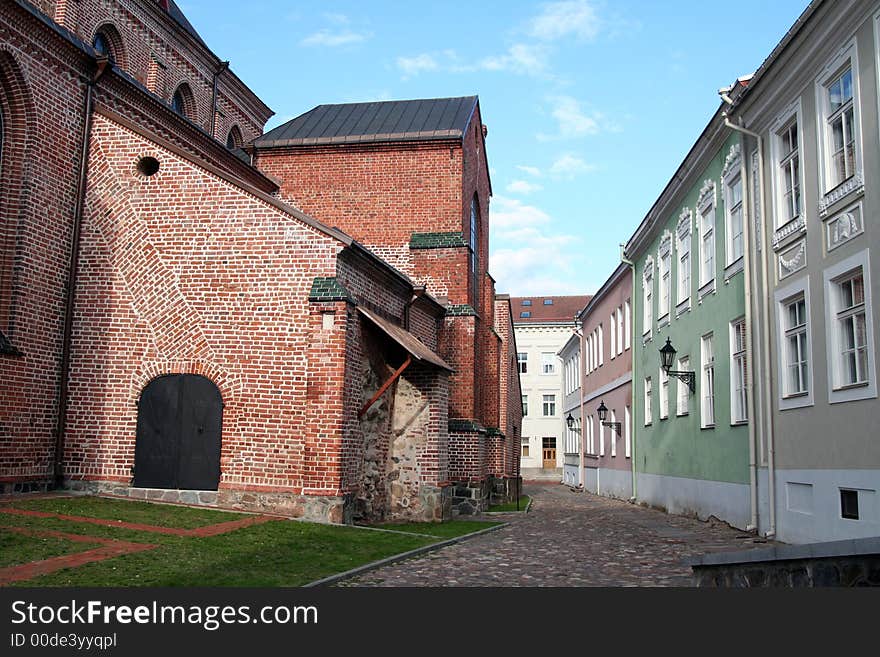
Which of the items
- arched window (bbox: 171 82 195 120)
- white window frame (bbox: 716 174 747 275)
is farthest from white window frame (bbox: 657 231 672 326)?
arched window (bbox: 171 82 195 120)

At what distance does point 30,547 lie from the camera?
8.45 meters

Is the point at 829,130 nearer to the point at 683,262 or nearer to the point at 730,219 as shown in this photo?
the point at 730,219

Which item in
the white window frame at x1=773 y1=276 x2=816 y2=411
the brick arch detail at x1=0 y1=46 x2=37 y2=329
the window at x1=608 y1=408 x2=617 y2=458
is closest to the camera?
the white window frame at x1=773 y1=276 x2=816 y2=411

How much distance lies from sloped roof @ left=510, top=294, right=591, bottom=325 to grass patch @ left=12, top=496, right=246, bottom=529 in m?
51.4

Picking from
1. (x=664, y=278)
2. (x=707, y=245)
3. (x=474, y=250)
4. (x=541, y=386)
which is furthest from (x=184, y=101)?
(x=541, y=386)

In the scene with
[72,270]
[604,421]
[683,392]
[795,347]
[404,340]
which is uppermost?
[72,270]

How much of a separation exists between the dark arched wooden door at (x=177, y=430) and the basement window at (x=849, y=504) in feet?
29.8

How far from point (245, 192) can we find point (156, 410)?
3.76 m

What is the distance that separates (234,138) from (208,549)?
20.0 meters

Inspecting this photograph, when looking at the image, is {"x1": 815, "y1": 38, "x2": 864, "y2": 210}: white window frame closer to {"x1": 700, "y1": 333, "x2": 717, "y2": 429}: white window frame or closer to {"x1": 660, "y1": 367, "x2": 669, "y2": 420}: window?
{"x1": 700, "y1": 333, "x2": 717, "y2": 429}: white window frame

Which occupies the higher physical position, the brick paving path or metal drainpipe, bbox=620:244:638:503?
metal drainpipe, bbox=620:244:638:503

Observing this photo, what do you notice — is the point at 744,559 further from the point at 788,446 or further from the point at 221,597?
the point at 788,446

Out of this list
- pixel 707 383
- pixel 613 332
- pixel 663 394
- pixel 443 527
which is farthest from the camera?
pixel 613 332

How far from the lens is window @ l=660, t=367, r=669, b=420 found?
20462mm
